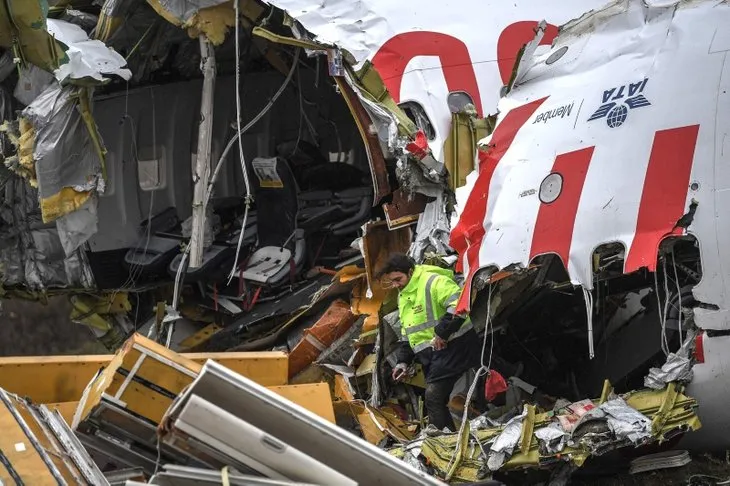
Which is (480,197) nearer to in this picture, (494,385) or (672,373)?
(494,385)

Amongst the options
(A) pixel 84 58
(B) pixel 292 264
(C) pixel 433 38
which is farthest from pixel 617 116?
(B) pixel 292 264

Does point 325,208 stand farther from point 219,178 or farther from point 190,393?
point 190,393

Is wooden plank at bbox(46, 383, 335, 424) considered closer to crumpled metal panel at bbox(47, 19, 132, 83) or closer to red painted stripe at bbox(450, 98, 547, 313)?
red painted stripe at bbox(450, 98, 547, 313)

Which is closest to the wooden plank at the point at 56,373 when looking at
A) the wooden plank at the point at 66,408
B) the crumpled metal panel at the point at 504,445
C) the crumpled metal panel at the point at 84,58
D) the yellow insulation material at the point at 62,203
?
the wooden plank at the point at 66,408

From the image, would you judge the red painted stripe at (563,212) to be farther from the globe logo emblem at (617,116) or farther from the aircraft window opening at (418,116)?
the aircraft window opening at (418,116)

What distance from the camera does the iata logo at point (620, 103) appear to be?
609 cm

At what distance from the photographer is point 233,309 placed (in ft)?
37.3

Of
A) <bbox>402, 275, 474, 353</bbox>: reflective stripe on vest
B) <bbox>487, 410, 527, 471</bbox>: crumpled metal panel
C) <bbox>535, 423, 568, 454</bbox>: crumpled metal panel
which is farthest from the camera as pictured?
<bbox>402, 275, 474, 353</bbox>: reflective stripe on vest

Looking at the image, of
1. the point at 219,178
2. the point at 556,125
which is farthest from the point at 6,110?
→ the point at 556,125

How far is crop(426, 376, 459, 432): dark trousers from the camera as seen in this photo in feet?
24.6

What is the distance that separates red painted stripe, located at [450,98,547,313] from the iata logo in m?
0.70

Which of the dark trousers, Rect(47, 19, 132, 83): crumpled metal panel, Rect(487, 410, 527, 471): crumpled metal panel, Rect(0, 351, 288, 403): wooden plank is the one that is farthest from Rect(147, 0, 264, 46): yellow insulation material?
Rect(487, 410, 527, 471): crumpled metal panel

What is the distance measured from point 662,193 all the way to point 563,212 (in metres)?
0.64

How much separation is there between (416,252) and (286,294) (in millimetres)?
2969
